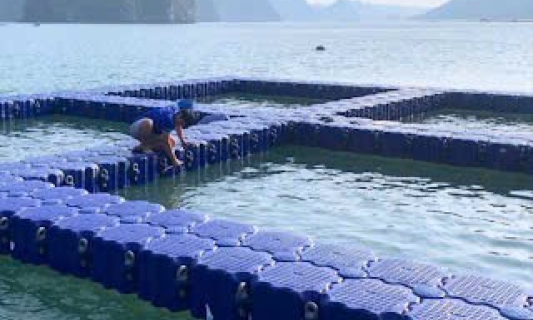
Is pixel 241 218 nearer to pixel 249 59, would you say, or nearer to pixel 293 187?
pixel 293 187

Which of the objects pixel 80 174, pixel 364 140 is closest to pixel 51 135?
pixel 80 174

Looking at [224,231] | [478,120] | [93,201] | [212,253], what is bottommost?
[212,253]

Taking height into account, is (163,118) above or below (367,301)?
→ above

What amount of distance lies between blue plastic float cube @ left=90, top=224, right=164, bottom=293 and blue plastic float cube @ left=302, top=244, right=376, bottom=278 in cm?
295

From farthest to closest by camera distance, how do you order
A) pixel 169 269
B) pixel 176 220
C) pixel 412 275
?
1. pixel 176 220
2. pixel 169 269
3. pixel 412 275

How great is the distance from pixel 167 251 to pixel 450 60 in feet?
308

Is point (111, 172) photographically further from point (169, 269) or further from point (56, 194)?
point (169, 269)

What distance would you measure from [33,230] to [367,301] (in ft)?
24.2

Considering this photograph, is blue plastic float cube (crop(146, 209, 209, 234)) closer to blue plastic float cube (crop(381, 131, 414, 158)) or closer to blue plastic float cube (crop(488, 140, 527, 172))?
blue plastic float cube (crop(381, 131, 414, 158))

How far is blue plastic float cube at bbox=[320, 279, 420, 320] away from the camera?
10234mm

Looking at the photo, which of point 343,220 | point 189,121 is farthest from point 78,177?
point 343,220

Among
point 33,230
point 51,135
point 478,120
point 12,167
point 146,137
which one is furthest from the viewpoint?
point 478,120

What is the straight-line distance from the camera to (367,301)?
34.6 feet

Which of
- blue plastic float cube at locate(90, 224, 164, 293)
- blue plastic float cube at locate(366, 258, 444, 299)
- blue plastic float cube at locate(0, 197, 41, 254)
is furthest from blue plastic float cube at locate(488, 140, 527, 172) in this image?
blue plastic float cube at locate(0, 197, 41, 254)
